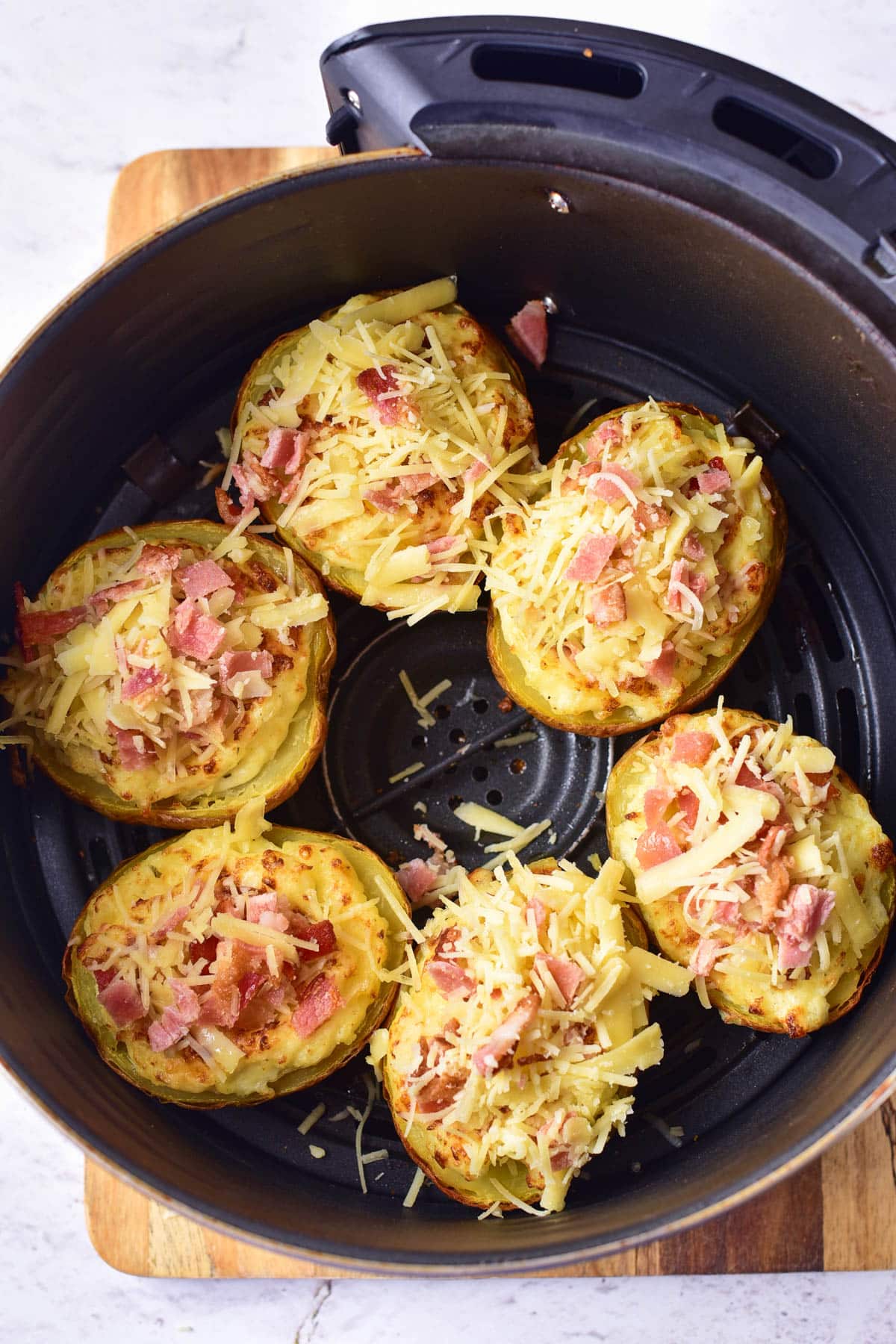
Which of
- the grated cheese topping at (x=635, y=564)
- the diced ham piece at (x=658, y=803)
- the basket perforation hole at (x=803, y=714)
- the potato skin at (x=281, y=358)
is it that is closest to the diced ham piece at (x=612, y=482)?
the grated cheese topping at (x=635, y=564)

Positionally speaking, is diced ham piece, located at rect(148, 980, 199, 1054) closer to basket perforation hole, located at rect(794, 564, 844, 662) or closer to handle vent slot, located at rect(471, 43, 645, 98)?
basket perforation hole, located at rect(794, 564, 844, 662)

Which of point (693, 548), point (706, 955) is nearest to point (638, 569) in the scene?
point (693, 548)

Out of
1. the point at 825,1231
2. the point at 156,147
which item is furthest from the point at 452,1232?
the point at 156,147

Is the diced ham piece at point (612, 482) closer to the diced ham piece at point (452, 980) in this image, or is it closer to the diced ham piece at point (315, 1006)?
the diced ham piece at point (452, 980)

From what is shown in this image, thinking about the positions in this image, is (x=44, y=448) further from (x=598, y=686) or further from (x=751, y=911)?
(x=751, y=911)

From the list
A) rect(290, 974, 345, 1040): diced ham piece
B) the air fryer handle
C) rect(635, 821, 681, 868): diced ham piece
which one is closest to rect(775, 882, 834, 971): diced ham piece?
rect(635, 821, 681, 868): diced ham piece

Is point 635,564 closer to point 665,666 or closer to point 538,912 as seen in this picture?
point 665,666

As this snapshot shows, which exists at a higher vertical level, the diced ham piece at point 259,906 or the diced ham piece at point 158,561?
the diced ham piece at point 158,561
